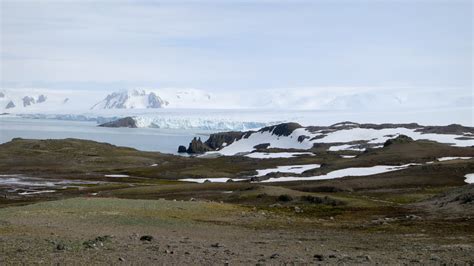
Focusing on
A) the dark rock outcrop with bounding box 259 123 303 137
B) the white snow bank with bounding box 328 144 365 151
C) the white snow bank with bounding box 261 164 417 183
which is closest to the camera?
the white snow bank with bounding box 261 164 417 183

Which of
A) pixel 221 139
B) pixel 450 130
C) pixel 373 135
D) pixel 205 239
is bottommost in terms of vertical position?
pixel 205 239

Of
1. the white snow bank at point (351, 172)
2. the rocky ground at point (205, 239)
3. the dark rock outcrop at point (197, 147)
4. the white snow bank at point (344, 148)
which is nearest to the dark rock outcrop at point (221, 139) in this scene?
the dark rock outcrop at point (197, 147)

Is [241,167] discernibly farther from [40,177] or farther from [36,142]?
[36,142]

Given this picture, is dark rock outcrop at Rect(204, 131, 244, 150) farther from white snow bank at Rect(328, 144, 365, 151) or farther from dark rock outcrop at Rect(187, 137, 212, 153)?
white snow bank at Rect(328, 144, 365, 151)

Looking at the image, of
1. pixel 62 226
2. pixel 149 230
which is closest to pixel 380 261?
pixel 149 230

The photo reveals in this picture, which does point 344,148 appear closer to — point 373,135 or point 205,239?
point 373,135

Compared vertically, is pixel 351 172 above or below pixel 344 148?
below

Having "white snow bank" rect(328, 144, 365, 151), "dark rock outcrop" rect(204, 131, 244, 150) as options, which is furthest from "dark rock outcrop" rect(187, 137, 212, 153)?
"white snow bank" rect(328, 144, 365, 151)

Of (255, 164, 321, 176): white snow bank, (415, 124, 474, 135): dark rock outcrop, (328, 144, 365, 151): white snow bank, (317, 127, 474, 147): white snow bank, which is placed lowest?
(255, 164, 321, 176): white snow bank

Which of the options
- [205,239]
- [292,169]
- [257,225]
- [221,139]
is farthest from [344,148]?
[205,239]

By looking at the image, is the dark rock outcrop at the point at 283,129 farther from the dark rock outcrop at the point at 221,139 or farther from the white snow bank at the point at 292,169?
the white snow bank at the point at 292,169

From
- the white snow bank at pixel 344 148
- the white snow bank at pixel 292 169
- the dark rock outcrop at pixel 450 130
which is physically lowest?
the white snow bank at pixel 292 169

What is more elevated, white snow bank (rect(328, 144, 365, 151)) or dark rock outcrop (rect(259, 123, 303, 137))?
dark rock outcrop (rect(259, 123, 303, 137))

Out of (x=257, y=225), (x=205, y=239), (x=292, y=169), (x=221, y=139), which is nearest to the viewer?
(x=205, y=239)
